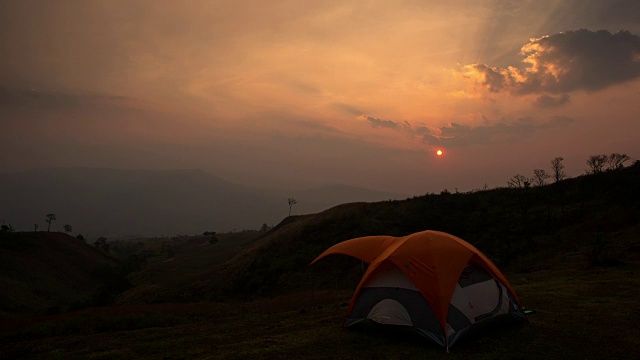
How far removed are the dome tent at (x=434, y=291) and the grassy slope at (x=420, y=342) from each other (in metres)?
0.53

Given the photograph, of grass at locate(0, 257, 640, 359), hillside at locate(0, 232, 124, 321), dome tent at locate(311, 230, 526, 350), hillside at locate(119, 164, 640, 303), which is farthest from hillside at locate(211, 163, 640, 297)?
hillside at locate(0, 232, 124, 321)

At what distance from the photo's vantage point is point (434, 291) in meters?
10.7

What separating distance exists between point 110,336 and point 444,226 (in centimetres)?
3334

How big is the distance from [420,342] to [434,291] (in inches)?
63.4

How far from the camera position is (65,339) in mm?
14742

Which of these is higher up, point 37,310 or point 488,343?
point 488,343

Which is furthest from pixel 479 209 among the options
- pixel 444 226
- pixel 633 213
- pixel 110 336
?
pixel 110 336

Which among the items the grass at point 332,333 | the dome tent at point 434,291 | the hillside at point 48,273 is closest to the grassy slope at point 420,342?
the grass at point 332,333

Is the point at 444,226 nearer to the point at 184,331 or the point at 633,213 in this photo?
the point at 633,213

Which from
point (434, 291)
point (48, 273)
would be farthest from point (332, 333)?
point (48, 273)

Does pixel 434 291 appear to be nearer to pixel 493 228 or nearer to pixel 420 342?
pixel 420 342

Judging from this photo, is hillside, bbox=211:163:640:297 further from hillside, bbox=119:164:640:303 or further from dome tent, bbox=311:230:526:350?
dome tent, bbox=311:230:526:350

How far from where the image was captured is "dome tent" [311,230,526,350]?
10.6 m

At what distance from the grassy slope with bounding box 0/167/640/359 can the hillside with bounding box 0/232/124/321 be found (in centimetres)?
2154
